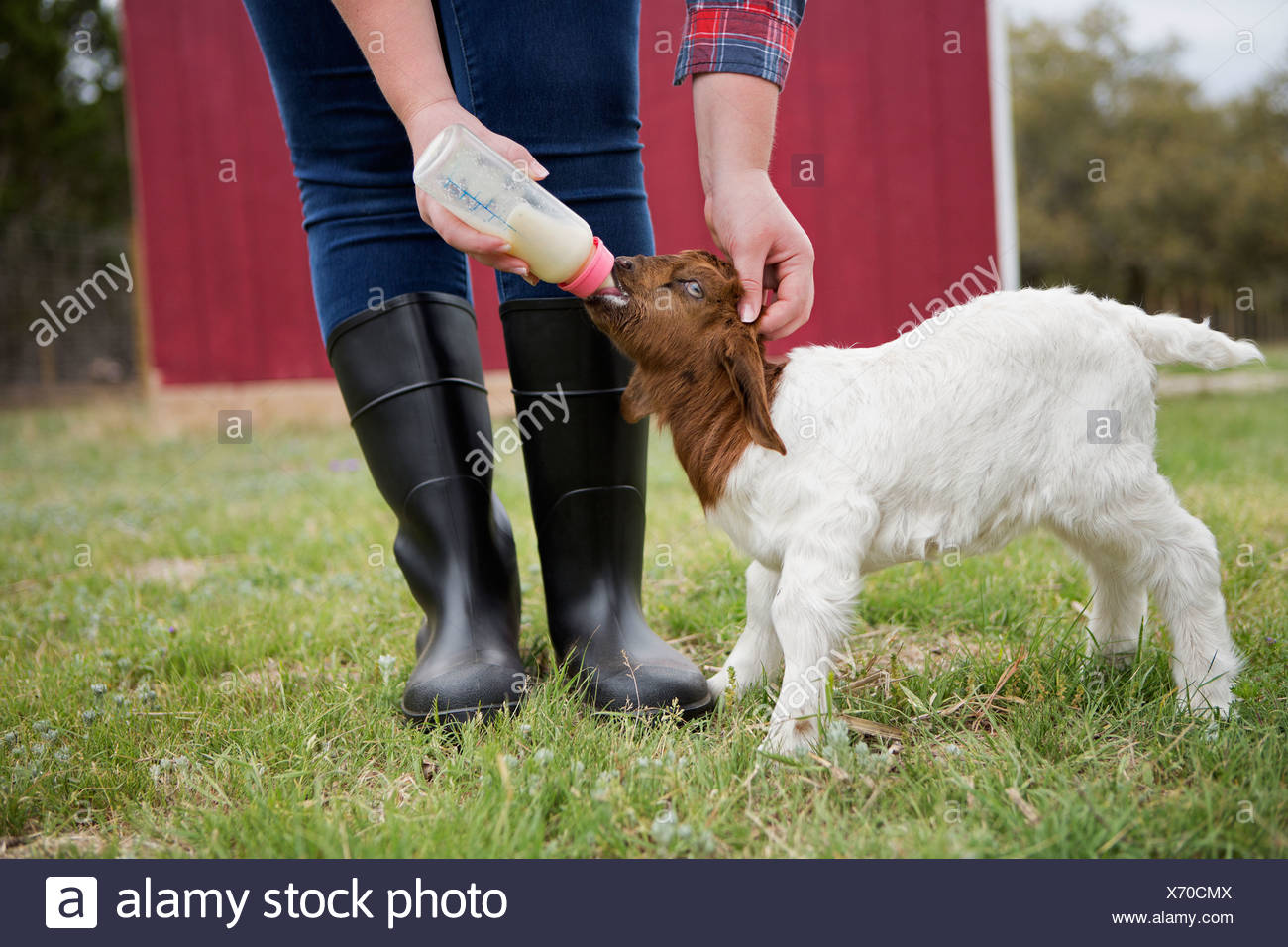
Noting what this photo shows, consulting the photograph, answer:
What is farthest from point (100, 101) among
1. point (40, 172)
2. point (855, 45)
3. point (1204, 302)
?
point (1204, 302)

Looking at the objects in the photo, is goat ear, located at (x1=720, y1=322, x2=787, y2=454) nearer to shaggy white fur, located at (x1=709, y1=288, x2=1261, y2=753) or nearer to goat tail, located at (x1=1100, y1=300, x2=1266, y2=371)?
shaggy white fur, located at (x1=709, y1=288, x2=1261, y2=753)

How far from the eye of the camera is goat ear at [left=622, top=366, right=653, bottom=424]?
1771 millimetres

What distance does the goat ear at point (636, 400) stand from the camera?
1.77 meters

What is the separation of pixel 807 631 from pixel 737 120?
892 millimetres

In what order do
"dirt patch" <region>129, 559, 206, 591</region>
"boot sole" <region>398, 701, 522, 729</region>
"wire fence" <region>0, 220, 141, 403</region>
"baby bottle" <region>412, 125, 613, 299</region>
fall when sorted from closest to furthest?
"baby bottle" <region>412, 125, 613, 299</region>, "boot sole" <region>398, 701, 522, 729</region>, "dirt patch" <region>129, 559, 206, 591</region>, "wire fence" <region>0, 220, 141, 403</region>

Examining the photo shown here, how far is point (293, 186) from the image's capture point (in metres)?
7.79

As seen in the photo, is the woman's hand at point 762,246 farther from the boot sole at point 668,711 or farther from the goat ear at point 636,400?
the boot sole at point 668,711

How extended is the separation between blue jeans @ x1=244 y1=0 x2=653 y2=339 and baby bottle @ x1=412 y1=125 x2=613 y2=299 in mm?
274

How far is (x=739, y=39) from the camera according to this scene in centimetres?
171

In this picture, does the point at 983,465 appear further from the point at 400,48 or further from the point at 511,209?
the point at 400,48

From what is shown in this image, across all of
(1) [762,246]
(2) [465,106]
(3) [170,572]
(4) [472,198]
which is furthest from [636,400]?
(3) [170,572]

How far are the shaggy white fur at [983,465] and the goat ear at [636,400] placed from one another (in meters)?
0.21

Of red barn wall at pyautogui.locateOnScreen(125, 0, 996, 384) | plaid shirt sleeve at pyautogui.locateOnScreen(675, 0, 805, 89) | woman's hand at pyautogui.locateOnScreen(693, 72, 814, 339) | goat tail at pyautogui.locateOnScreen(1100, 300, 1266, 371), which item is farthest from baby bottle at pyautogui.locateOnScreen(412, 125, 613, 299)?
red barn wall at pyautogui.locateOnScreen(125, 0, 996, 384)
